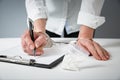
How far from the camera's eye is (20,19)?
2.10 metres

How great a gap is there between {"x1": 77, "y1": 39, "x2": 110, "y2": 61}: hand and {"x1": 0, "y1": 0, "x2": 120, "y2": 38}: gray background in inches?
49.4

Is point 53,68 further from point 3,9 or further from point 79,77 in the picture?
point 3,9

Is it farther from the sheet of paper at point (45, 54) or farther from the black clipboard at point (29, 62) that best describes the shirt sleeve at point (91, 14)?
the black clipboard at point (29, 62)

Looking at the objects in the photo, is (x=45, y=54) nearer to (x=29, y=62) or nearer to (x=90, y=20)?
(x=29, y=62)

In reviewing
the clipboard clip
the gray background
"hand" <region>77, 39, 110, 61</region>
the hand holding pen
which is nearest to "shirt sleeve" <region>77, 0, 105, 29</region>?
"hand" <region>77, 39, 110, 61</region>

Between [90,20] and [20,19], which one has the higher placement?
[90,20]

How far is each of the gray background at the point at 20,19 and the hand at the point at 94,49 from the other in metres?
1.26

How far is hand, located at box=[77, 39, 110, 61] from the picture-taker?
2.35 ft

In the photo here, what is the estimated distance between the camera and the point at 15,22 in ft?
6.93

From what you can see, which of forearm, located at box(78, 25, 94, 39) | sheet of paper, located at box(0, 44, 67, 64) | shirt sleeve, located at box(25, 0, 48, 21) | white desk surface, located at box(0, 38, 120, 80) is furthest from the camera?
shirt sleeve, located at box(25, 0, 48, 21)

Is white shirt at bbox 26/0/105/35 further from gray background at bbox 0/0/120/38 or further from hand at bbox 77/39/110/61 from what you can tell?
gray background at bbox 0/0/120/38

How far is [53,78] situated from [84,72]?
0.09m

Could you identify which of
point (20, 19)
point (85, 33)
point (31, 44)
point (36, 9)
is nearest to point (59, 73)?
point (31, 44)

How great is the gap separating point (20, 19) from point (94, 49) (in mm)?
1466
